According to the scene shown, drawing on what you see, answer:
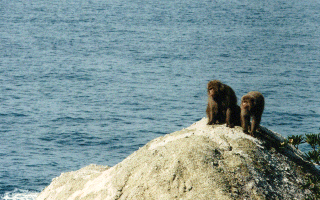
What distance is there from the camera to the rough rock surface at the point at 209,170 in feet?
41.2

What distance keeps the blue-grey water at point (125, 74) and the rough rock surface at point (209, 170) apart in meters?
26.3

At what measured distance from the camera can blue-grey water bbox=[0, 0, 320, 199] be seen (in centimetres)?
5162

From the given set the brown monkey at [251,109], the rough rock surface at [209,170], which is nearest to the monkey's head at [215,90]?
the brown monkey at [251,109]

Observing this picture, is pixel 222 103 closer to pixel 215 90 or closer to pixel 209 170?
pixel 215 90

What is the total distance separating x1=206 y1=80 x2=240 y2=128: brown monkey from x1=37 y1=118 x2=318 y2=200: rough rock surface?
0.39 metres

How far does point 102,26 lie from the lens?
408 feet

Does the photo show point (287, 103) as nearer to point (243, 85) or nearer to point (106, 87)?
point (243, 85)

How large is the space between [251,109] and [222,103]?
98cm

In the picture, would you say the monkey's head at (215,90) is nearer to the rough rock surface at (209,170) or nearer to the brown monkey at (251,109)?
the brown monkey at (251,109)

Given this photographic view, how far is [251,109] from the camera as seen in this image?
1404 cm

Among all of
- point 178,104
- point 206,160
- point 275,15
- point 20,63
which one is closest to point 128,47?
point 20,63

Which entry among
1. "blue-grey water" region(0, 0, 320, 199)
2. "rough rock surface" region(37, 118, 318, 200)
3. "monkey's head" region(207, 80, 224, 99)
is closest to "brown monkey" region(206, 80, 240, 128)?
"monkey's head" region(207, 80, 224, 99)

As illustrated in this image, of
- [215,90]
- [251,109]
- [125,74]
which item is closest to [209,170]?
[251,109]

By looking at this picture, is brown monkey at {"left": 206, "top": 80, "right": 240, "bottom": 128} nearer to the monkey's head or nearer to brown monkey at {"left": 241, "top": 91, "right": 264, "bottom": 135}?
the monkey's head
